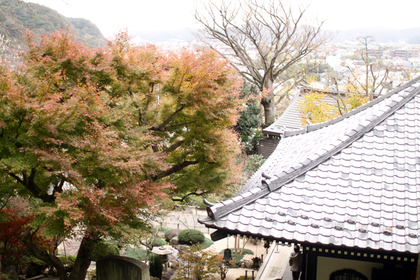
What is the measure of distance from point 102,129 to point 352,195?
19.8 feet

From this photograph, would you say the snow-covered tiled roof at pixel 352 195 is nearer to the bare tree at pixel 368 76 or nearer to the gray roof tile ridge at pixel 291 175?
the gray roof tile ridge at pixel 291 175

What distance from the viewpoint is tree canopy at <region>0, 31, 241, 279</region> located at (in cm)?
784

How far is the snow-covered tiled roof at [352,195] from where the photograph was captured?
478 centimetres

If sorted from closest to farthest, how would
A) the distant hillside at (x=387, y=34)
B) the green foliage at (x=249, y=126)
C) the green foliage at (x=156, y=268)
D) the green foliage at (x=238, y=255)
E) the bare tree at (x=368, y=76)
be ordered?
1. the green foliage at (x=156, y=268)
2. the green foliage at (x=238, y=255)
3. the bare tree at (x=368, y=76)
4. the green foliage at (x=249, y=126)
5. the distant hillside at (x=387, y=34)

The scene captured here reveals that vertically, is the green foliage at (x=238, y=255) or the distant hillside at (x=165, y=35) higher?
the distant hillside at (x=165, y=35)

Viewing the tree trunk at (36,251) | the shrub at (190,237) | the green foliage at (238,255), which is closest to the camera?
the tree trunk at (36,251)

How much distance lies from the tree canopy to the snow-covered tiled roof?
13.7 ft

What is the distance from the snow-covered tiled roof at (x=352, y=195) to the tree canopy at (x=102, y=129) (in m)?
4.19

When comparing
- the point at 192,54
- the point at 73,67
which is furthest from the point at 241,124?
the point at 73,67

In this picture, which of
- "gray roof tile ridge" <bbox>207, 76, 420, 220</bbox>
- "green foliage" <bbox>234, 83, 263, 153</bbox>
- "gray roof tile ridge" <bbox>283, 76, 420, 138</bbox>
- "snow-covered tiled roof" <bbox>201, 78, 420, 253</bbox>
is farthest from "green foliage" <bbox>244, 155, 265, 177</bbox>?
"snow-covered tiled roof" <bbox>201, 78, 420, 253</bbox>

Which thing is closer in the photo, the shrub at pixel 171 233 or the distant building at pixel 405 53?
the shrub at pixel 171 233

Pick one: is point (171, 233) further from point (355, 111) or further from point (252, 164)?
point (355, 111)

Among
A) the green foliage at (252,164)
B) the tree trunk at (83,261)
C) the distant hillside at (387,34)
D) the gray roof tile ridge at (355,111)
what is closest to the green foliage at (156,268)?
the tree trunk at (83,261)

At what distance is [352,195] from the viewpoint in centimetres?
528
